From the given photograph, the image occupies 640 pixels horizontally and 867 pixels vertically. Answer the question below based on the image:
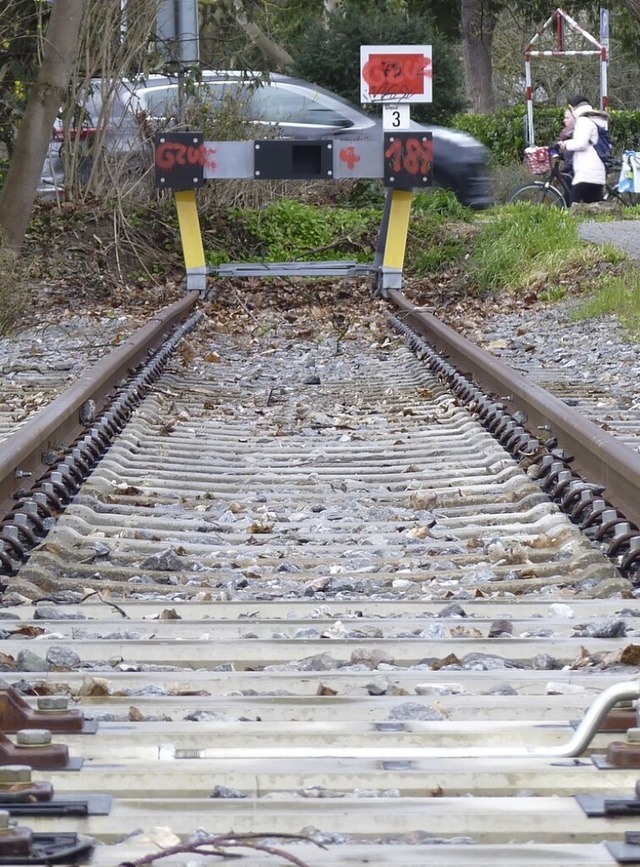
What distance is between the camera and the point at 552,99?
40.9 meters

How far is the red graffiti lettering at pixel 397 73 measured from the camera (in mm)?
12320

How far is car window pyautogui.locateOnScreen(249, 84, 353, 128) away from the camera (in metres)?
16.1

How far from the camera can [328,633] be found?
117 inches

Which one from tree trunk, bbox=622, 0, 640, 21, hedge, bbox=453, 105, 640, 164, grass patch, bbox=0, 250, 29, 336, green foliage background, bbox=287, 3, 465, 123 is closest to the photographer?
grass patch, bbox=0, 250, 29, 336

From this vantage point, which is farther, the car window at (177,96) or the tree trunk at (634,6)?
the tree trunk at (634,6)

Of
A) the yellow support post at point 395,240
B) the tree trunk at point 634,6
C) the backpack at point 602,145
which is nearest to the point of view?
the yellow support post at point 395,240

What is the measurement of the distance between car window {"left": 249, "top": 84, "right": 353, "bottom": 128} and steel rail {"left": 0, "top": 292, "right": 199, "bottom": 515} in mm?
8039

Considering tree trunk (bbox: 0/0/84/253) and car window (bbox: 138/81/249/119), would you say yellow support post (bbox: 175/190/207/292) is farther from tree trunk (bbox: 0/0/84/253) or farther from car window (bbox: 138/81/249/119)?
car window (bbox: 138/81/249/119)

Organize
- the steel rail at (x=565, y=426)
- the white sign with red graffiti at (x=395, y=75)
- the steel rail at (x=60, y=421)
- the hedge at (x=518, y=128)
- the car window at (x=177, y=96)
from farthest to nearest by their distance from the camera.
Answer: the hedge at (x=518, y=128), the car window at (x=177, y=96), the white sign with red graffiti at (x=395, y=75), the steel rail at (x=60, y=421), the steel rail at (x=565, y=426)

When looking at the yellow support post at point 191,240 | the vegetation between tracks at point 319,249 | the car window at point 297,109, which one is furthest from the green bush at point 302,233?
the yellow support post at point 191,240

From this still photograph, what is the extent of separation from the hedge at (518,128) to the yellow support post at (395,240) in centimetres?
1531

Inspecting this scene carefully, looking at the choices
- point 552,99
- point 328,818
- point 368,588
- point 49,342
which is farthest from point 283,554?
point 552,99

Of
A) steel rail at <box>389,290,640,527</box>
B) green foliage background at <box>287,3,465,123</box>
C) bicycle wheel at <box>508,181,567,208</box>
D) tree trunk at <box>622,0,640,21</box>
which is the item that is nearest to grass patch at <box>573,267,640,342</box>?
steel rail at <box>389,290,640,527</box>

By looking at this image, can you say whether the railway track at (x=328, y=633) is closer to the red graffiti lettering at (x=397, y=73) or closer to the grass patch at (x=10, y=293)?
the grass patch at (x=10, y=293)
